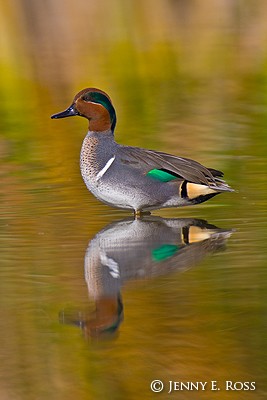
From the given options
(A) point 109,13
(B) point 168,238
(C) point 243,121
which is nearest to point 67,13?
(A) point 109,13

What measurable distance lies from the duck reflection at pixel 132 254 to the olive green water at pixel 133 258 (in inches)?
0.4

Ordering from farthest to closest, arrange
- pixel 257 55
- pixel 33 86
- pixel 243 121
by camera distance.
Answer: pixel 257 55 < pixel 33 86 < pixel 243 121

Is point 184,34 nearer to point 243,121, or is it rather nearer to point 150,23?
point 150,23

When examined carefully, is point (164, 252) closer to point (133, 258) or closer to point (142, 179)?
point (133, 258)

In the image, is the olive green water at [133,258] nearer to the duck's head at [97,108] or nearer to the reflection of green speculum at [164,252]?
the reflection of green speculum at [164,252]

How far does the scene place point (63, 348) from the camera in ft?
16.3

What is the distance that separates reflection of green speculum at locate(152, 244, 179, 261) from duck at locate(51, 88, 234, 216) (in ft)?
3.38

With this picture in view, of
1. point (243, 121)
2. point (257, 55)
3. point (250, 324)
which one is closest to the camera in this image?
point (250, 324)

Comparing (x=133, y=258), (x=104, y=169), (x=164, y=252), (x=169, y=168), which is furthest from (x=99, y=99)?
(x=133, y=258)

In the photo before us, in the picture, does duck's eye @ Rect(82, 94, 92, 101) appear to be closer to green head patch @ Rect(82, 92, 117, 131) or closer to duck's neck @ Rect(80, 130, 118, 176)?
green head patch @ Rect(82, 92, 117, 131)

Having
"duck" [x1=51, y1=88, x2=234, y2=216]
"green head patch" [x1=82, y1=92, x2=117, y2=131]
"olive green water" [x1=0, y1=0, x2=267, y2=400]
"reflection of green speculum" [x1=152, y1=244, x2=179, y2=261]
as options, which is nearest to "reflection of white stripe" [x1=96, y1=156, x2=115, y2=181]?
"duck" [x1=51, y1=88, x2=234, y2=216]

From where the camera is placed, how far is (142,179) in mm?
7973

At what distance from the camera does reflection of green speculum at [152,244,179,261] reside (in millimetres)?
6566

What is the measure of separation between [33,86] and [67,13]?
5.56m
